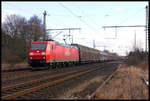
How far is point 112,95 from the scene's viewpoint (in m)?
8.45

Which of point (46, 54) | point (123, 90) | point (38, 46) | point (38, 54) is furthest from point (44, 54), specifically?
point (123, 90)

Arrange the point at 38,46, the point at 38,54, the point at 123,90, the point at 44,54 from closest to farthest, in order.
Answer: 1. the point at 123,90
2. the point at 44,54
3. the point at 38,54
4. the point at 38,46

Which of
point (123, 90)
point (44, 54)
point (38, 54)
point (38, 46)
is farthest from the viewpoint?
point (38, 46)

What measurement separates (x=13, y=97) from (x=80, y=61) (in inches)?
1286

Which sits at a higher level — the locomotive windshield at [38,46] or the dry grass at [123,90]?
the locomotive windshield at [38,46]

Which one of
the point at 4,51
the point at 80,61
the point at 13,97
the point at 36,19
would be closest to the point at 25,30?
the point at 36,19

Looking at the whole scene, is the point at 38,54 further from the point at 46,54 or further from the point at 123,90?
the point at 123,90

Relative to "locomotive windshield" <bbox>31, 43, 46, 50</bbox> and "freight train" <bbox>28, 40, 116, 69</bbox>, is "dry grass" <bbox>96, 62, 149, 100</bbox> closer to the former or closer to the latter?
"freight train" <bbox>28, 40, 116, 69</bbox>

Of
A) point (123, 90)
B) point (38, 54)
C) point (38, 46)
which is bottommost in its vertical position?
point (123, 90)

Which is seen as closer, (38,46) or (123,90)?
(123,90)

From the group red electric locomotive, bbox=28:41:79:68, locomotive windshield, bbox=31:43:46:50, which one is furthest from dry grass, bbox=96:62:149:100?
locomotive windshield, bbox=31:43:46:50

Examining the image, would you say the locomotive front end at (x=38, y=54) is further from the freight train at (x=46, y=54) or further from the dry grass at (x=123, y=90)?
the dry grass at (x=123, y=90)

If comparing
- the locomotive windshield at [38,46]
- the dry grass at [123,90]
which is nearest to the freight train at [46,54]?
the locomotive windshield at [38,46]

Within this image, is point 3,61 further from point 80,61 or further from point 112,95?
point 112,95
